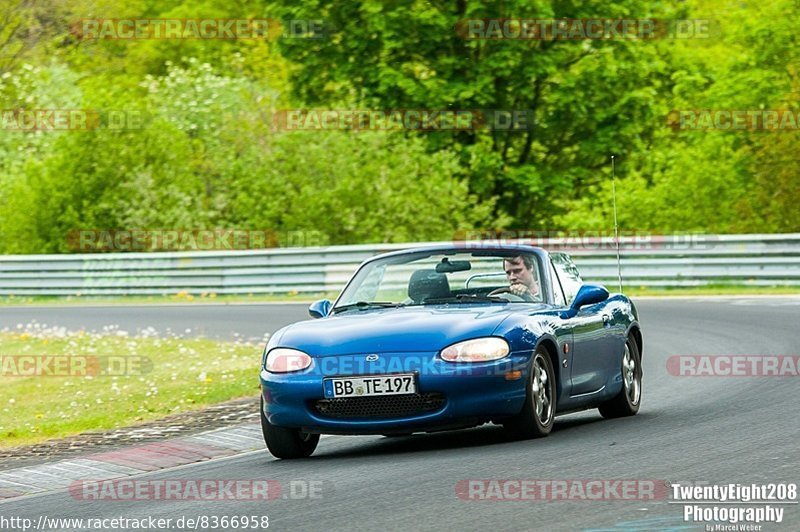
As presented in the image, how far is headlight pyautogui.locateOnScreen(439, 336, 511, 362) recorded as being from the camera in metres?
9.51

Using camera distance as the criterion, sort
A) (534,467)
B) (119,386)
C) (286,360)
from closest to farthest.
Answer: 1. (534,467)
2. (286,360)
3. (119,386)

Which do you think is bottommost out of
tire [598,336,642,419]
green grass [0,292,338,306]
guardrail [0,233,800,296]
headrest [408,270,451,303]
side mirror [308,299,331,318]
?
green grass [0,292,338,306]

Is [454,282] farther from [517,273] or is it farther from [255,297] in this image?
[255,297]

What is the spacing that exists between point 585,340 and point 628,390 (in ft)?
3.04

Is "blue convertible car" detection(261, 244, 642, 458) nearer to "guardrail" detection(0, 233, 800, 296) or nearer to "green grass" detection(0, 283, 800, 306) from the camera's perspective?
"guardrail" detection(0, 233, 800, 296)

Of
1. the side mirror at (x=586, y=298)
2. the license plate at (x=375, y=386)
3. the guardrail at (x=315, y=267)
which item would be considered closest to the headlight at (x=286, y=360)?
the license plate at (x=375, y=386)

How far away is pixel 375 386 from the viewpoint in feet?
31.2

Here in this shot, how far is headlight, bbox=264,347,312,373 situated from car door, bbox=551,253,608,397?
1.92 meters

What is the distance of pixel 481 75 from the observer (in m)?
39.3

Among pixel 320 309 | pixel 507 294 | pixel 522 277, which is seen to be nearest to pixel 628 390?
pixel 522 277

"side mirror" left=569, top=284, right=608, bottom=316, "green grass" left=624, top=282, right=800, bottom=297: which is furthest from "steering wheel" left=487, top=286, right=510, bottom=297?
"green grass" left=624, top=282, right=800, bottom=297

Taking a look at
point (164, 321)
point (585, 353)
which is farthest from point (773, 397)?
point (164, 321)

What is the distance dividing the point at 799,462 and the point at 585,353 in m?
2.76

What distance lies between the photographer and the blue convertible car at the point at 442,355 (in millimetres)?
9500
